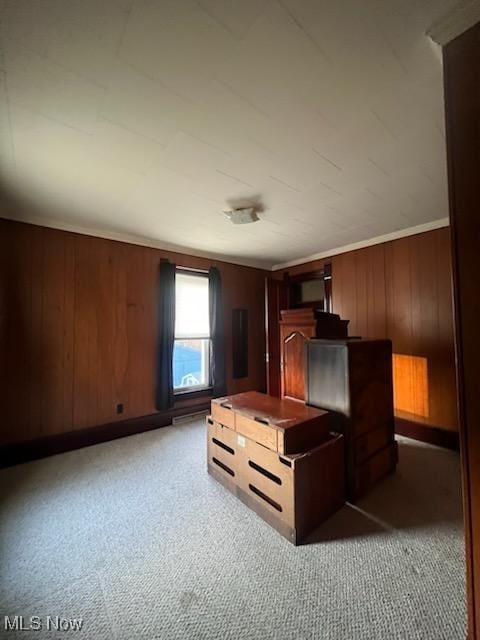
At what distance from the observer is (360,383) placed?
1.88 metres

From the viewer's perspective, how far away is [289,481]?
1484mm

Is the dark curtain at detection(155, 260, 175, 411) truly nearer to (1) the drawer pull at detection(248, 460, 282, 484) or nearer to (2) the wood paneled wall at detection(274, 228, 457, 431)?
(1) the drawer pull at detection(248, 460, 282, 484)

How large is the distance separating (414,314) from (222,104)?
281cm

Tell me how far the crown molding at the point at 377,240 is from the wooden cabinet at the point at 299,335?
4.72 feet

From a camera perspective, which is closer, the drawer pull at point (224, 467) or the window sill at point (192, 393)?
the drawer pull at point (224, 467)

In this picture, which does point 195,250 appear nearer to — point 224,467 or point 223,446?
point 223,446

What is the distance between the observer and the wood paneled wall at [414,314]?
267 centimetres

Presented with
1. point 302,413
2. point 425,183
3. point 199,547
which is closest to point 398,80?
point 425,183

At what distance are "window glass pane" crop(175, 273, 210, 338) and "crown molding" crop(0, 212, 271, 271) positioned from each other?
36 cm

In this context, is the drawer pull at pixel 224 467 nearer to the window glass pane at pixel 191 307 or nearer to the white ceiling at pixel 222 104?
the window glass pane at pixel 191 307

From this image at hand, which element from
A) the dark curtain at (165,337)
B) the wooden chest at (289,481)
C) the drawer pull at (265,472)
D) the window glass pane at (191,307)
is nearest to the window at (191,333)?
the window glass pane at (191,307)

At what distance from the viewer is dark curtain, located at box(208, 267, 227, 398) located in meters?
3.79

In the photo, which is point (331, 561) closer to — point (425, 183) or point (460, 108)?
point (460, 108)

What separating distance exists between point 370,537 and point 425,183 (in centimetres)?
251
